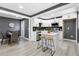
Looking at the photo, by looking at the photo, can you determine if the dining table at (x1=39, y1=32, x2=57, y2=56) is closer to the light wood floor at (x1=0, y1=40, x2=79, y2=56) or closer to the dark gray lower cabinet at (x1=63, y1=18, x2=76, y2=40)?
the light wood floor at (x1=0, y1=40, x2=79, y2=56)

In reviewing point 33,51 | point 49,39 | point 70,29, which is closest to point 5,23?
point 33,51

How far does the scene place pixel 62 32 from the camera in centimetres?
626

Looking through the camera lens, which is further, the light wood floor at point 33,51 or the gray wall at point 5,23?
the gray wall at point 5,23

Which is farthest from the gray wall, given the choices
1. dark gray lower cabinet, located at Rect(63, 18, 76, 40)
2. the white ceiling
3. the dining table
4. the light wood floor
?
dark gray lower cabinet, located at Rect(63, 18, 76, 40)

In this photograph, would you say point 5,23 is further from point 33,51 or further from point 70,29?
point 70,29

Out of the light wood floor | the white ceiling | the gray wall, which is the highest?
the white ceiling

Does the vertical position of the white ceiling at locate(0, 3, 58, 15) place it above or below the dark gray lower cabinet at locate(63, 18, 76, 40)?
above

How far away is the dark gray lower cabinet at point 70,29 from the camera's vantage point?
5.83 meters

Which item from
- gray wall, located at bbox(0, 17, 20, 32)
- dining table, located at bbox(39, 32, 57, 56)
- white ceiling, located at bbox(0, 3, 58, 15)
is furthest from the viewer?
gray wall, located at bbox(0, 17, 20, 32)

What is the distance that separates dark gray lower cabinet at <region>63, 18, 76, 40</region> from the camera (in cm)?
583

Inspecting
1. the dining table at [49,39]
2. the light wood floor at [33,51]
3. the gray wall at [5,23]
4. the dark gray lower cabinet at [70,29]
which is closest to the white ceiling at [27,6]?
the dining table at [49,39]

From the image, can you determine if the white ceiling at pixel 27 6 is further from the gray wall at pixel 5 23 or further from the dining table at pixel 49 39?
the gray wall at pixel 5 23

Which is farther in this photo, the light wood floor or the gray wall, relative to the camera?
the gray wall

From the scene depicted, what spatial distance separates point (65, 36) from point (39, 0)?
5346 millimetres
